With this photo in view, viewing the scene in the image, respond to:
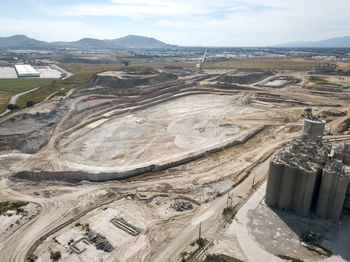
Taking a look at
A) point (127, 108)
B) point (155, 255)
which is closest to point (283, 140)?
point (155, 255)

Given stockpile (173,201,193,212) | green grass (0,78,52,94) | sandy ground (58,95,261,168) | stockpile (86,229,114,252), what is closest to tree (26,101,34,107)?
sandy ground (58,95,261,168)

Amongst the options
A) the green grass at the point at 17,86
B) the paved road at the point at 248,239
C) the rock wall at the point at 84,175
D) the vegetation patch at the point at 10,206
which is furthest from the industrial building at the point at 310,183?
the green grass at the point at 17,86

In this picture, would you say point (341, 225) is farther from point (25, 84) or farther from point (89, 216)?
point (25, 84)

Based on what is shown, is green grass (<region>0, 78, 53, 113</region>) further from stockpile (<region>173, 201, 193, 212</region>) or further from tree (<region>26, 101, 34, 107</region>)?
stockpile (<region>173, 201, 193, 212</region>)

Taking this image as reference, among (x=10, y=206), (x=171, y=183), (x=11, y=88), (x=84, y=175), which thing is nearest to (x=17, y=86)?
(x=11, y=88)

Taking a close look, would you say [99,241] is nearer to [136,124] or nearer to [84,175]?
[84,175]

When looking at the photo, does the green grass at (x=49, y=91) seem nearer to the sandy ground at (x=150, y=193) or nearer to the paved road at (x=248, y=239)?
the sandy ground at (x=150, y=193)
